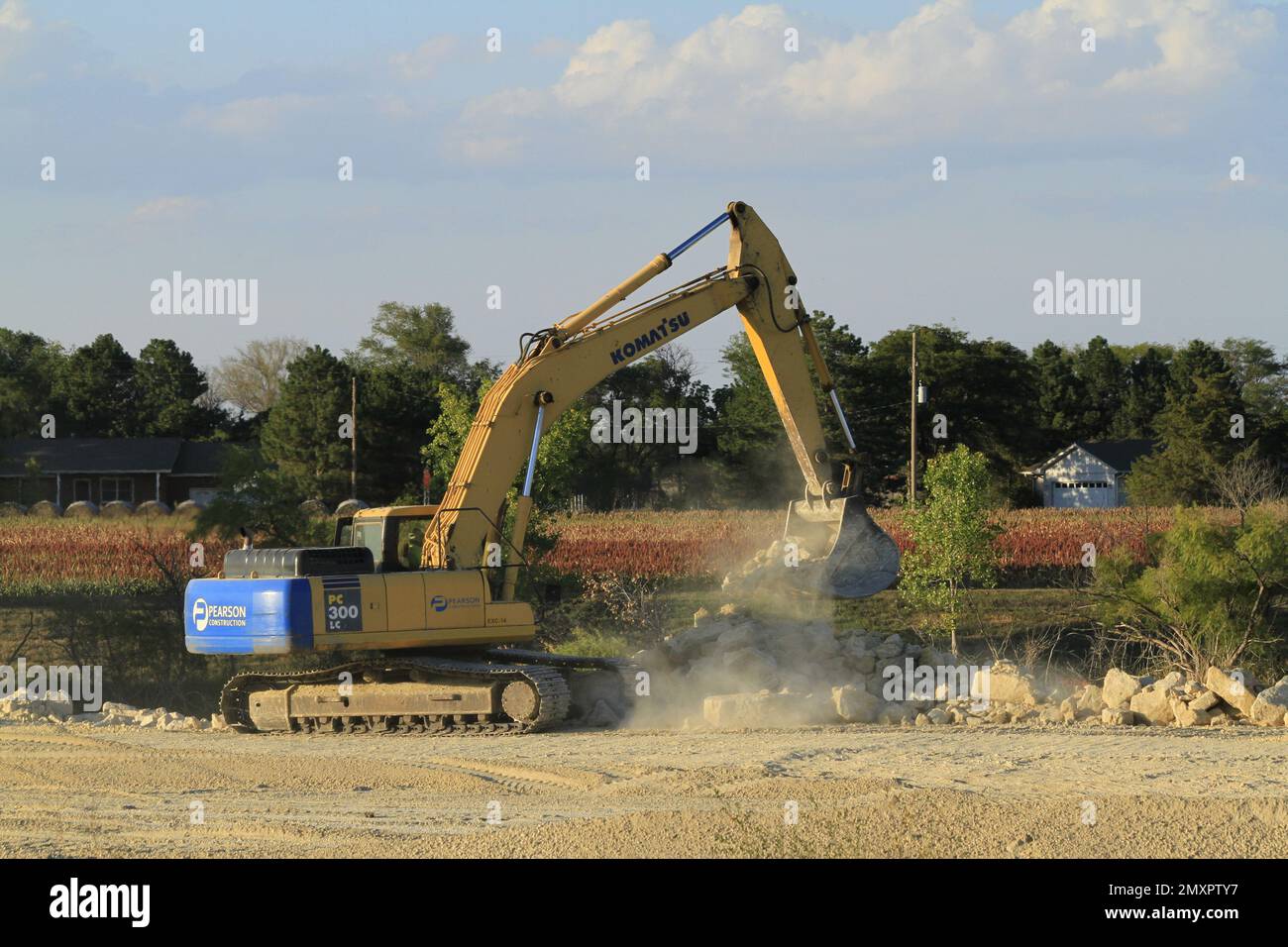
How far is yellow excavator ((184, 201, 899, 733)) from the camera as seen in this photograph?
1706 centimetres

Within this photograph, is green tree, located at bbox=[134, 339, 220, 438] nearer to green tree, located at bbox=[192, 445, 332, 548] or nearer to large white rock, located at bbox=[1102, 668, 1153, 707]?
green tree, located at bbox=[192, 445, 332, 548]

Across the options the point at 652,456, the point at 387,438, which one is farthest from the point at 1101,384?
the point at 387,438

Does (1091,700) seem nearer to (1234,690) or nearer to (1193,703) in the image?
(1193,703)

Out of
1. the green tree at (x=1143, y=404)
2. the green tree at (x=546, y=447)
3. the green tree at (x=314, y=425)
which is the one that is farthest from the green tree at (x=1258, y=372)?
the green tree at (x=546, y=447)

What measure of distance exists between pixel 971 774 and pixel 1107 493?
57.4 m

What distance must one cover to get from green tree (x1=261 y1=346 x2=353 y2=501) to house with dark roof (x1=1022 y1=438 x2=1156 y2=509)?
3024cm

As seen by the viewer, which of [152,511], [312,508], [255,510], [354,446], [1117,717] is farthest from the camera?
[354,446]

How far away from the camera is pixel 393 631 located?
56.1 ft

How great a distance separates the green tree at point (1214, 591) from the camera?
25141mm

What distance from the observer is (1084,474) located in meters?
69.9
